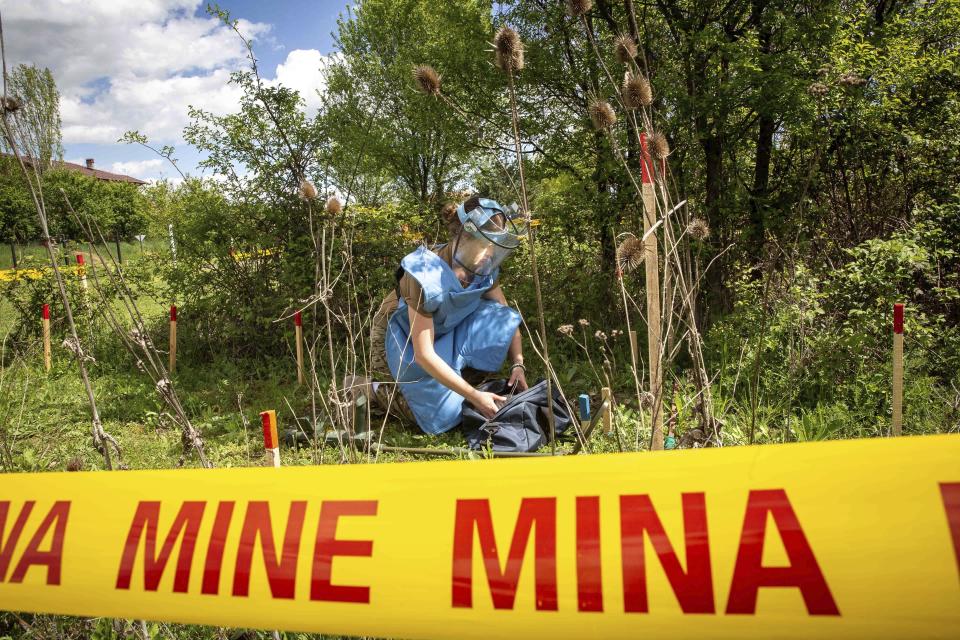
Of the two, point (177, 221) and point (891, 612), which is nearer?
point (891, 612)

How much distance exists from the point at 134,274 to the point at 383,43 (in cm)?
995

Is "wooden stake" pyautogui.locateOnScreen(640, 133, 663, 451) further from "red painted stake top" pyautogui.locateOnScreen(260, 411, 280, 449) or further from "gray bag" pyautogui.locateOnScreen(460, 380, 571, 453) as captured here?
"gray bag" pyautogui.locateOnScreen(460, 380, 571, 453)

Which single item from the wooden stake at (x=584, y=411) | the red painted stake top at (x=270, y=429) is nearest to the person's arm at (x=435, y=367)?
the wooden stake at (x=584, y=411)

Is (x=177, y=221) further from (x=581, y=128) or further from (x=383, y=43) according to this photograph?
(x=383, y=43)

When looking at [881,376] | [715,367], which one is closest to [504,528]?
[881,376]

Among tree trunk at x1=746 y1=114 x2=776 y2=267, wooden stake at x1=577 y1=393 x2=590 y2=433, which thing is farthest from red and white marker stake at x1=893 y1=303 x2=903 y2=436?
tree trunk at x1=746 y1=114 x2=776 y2=267

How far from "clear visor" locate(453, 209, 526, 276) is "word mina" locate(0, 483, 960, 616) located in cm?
256

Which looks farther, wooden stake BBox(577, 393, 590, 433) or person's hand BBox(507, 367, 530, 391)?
person's hand BBox(507, 367, 530, 391)

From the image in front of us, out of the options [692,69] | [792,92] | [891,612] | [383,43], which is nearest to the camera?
[891,612]

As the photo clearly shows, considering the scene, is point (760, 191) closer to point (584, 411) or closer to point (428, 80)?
point (584, 411)

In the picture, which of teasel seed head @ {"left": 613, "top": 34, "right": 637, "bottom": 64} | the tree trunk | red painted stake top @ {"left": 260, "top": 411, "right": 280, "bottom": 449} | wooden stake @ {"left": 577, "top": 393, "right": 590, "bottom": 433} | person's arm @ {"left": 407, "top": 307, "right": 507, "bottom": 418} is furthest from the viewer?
the tree trunk

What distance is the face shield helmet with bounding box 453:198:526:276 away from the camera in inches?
144

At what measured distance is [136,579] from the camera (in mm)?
1226

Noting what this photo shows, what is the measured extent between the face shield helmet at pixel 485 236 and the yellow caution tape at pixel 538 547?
8.24 ft
